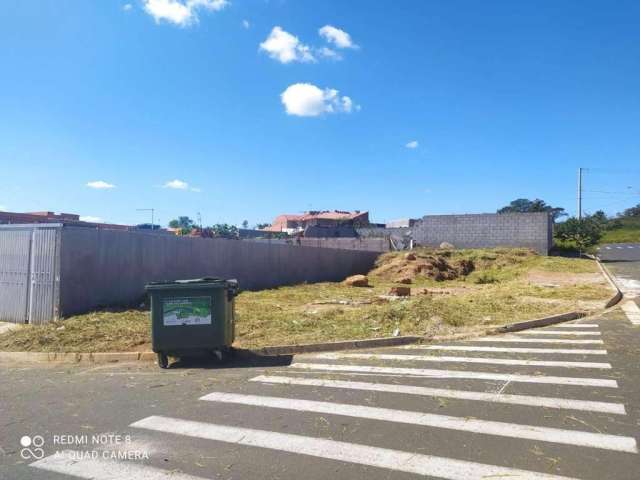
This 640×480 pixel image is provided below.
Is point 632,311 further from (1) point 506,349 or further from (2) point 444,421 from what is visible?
(2) point 444,421

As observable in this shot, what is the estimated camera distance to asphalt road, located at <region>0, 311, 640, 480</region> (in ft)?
13.2

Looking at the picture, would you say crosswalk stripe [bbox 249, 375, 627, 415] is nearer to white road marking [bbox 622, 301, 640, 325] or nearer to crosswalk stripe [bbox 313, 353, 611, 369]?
crosswalk stripe [bbox 313, 353, 611, 369]

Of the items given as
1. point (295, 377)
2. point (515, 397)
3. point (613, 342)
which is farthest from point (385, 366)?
point (613, 342)

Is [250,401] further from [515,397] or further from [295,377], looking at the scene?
[515,397]

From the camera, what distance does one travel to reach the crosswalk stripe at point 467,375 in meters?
6.36

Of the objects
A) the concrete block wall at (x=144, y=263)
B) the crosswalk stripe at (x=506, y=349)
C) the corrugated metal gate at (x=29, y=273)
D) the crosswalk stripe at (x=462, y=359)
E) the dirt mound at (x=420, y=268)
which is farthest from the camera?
the dirt mound at (x=420, y=268)

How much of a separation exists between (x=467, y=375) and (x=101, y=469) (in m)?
4.70

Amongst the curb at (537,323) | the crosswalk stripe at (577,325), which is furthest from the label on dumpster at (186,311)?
the crosswalk stripe at (577,325)

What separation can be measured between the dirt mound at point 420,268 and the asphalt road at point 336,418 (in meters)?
19.3

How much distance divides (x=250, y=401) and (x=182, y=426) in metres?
0.99

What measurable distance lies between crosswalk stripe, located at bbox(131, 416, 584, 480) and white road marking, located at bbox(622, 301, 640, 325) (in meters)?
9.30

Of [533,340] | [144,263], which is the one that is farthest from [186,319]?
[144,263]

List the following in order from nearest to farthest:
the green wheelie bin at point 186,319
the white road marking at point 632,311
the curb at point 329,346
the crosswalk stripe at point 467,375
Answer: the crosswalk stripe at point 467,375 → the green wheelie bin at point 186,319 → the curb at point 329,346 → the white road marking at point 632,311

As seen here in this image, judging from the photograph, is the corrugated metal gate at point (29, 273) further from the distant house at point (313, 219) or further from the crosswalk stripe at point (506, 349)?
the distant house at point (313, 219)
